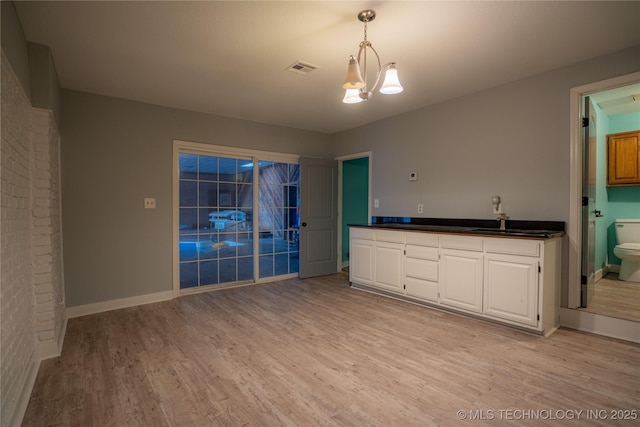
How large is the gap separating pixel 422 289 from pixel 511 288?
36.6 inches

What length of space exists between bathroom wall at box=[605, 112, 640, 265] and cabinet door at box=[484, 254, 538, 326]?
307 centimetres

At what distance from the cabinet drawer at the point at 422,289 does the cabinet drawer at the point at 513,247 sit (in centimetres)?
73

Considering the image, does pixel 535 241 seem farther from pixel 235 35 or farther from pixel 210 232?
pixel 210 232

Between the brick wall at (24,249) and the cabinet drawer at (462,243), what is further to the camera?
the cabinet drawer at (462,243)

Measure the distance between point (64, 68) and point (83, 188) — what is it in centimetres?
121

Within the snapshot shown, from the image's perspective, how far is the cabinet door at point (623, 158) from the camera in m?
4.32

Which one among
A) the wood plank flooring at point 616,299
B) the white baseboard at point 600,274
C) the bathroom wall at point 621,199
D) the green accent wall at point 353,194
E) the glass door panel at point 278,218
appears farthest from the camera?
the green accent wall at point 353,194

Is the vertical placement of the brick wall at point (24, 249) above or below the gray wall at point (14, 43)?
below

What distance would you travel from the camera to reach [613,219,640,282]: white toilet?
4008mm

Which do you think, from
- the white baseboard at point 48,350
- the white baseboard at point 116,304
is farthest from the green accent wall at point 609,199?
the white baseboard at point 48,350

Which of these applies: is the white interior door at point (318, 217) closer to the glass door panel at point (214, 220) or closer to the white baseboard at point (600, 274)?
the glass door panel at point (214, 220)

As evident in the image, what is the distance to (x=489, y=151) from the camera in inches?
137

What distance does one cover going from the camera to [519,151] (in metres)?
3.25

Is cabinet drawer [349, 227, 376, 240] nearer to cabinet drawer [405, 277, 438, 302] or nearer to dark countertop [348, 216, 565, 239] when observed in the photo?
dark countertop [348, 216, 565, 239]
